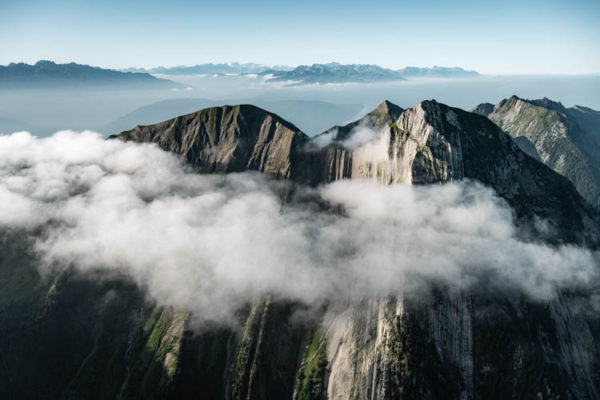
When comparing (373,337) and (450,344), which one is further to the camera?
(373,337)

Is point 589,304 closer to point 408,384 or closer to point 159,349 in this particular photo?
point 408,384

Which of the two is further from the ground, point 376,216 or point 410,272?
point 376,216

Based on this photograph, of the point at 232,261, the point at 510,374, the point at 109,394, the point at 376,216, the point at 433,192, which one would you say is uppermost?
the point at 433,192

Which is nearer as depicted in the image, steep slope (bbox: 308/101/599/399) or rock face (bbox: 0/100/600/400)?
steep slope (bbox: 308/101/599/399)

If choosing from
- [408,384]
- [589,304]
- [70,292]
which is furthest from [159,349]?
[589,304]

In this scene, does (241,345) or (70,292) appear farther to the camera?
(70,292)

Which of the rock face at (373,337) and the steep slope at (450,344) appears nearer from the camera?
the steep slope at (450,344)

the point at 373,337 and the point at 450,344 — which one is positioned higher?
the point at 450,344

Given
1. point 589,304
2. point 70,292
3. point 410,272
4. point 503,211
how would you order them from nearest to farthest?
point 410,272 → point 589,304 → point 503,211 → point 70,292
